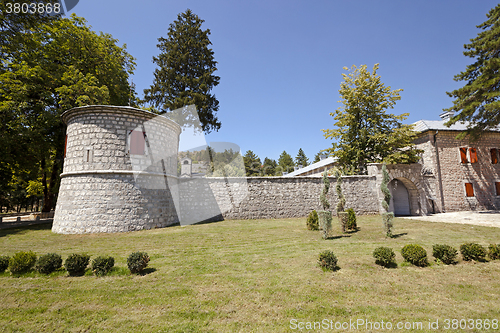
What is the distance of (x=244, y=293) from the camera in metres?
5.03

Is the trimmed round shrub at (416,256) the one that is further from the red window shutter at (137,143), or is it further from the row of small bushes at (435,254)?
the red window shutter at (137,143)

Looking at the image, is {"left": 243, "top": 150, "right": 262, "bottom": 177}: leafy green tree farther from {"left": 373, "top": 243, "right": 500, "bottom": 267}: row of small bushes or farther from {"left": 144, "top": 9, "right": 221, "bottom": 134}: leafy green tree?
{"left": 373, "top": 243, "right": 500, "bottom": 267}: row of small bushes

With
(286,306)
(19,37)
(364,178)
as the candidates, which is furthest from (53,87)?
(364,178)

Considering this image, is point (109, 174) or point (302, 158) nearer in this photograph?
point (109, 174)

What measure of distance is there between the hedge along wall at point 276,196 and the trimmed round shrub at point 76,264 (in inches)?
356

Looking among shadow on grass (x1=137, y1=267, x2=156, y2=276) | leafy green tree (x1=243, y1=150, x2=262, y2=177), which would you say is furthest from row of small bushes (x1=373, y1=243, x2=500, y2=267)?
leafy green tree (x1=243, y1=150, x2=262, y2=177)

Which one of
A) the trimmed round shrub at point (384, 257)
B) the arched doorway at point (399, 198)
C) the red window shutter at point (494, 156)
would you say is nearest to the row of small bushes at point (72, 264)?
the trimmed round shrub at point (384, 257)

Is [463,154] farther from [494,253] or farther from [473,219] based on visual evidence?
[494,253]

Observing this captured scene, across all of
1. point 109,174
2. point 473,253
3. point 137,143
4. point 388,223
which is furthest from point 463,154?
point 109,174

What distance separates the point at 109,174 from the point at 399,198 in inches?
888

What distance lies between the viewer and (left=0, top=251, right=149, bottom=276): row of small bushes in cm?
615

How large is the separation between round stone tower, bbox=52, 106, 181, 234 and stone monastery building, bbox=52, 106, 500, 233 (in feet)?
0.16

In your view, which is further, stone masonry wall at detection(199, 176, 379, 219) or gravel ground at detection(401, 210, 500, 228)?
stone masonry wall at detection(199, 176, 379, 219)

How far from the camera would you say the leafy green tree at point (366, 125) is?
64.9 ft
